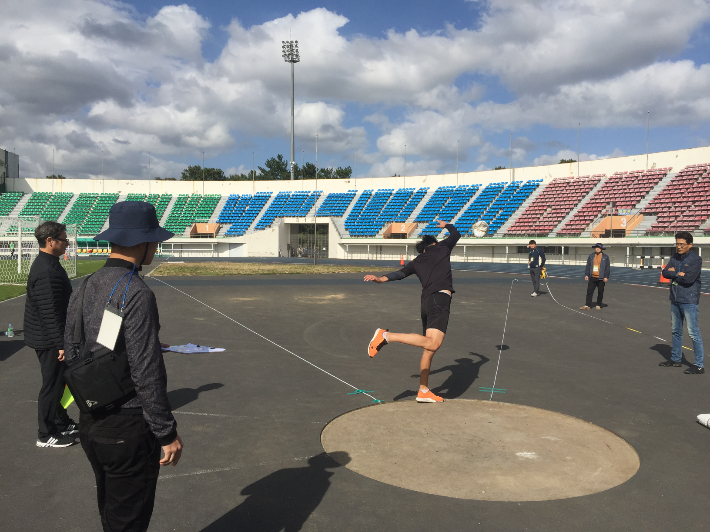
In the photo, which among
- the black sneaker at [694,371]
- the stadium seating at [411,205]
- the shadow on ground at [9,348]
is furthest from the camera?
the stadium seating at [411,205]

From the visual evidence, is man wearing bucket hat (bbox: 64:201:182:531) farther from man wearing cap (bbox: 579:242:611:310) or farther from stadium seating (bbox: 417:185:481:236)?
stadium seating (bbox: 417:185:481:236)

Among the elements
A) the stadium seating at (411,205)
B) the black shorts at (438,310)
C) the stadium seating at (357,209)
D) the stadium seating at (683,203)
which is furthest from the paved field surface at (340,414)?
the stadium seating at (357,209)

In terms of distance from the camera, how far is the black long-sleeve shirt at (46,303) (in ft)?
15.5

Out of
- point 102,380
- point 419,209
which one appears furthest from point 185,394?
point 419,209

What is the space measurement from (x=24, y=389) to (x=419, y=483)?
5410 millimetres

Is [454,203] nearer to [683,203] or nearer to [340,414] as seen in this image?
[683,203]

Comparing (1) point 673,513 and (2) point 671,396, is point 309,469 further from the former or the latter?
(2) point 671,396

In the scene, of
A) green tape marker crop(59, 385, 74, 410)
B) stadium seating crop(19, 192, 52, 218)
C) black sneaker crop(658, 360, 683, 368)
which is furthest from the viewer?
stadium seating crop(19, 192, 52, 218)

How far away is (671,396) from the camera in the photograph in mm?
6422

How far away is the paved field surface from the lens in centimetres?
357

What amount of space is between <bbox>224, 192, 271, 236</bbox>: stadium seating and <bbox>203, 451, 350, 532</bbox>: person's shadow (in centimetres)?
5705

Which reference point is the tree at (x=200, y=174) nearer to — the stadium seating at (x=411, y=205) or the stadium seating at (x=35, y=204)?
the stadium seating at (x=35, y=204)

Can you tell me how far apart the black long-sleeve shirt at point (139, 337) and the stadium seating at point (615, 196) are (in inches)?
1713

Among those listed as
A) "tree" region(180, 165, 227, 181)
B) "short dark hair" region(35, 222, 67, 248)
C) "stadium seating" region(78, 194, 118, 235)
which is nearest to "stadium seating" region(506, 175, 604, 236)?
"short dark hair" region(35, 222, 67, 248)
